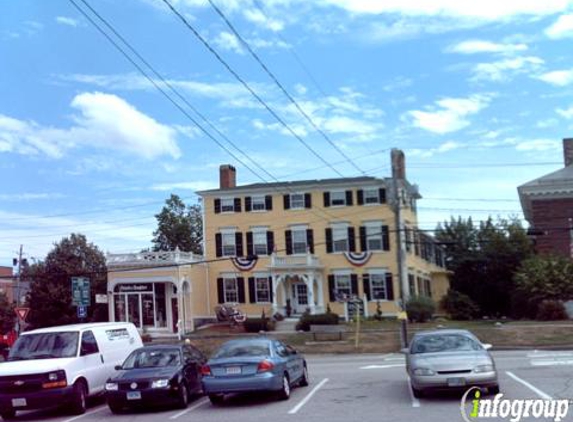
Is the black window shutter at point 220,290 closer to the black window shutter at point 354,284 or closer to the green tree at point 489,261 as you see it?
the black window shutter at point 354,284

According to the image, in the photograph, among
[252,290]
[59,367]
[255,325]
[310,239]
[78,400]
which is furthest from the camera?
[252,290]

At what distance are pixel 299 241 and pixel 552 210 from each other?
1724 cm

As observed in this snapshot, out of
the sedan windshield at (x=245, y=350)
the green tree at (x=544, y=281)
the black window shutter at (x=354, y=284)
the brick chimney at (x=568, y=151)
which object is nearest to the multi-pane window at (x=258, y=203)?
the black window shutter at (x=354, y=284)

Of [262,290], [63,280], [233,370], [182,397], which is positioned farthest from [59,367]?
[63,280]

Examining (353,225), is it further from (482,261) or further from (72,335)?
(72,335)

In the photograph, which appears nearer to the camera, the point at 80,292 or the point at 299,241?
the point at 80,292

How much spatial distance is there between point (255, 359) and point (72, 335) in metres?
4.59

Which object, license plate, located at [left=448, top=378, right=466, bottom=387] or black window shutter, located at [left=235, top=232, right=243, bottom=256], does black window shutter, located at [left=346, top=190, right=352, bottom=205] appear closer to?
black window shutter, located at [left=235, top=232, right=243, bottom=256]

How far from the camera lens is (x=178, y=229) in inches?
3004

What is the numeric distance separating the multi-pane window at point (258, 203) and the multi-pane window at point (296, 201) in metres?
2.08

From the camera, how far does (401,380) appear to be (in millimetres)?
18250

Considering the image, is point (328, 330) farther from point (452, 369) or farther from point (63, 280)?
point (63, 280)

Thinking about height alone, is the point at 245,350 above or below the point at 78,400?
above

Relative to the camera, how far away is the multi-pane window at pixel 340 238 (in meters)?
50.9
